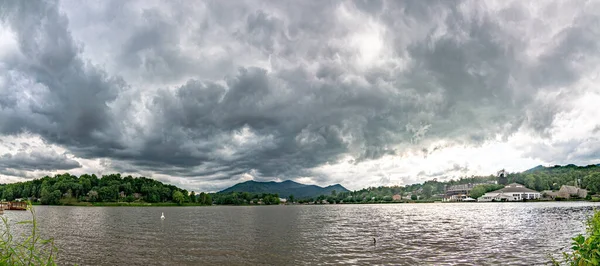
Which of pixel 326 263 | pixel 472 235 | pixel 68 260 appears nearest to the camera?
pixel 326 263

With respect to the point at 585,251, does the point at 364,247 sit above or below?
below

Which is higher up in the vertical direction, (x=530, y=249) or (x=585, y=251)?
(x=585, y=251)

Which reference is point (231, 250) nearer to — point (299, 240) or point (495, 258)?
point (299, 240)

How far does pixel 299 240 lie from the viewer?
4781 cm

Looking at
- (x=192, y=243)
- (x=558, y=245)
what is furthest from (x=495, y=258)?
(x=192, y=243)

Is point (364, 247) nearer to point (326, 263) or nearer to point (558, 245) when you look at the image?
point (326, 263)

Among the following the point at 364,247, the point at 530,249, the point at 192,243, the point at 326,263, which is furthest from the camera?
the point at 192,243

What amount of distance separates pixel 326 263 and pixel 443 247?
1639 centimetres

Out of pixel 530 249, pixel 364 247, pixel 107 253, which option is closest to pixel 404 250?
pixel 364 247

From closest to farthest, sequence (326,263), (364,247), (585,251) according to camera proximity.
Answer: (585,251)
(326,263)
(364,247)

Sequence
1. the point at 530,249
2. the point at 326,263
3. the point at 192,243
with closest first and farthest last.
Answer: the point at 326,263
the point at 530,249
the point at 192,243

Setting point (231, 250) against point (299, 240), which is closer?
point (231, 250)

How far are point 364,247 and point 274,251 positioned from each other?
35.4 ft

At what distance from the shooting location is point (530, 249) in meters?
37.6
